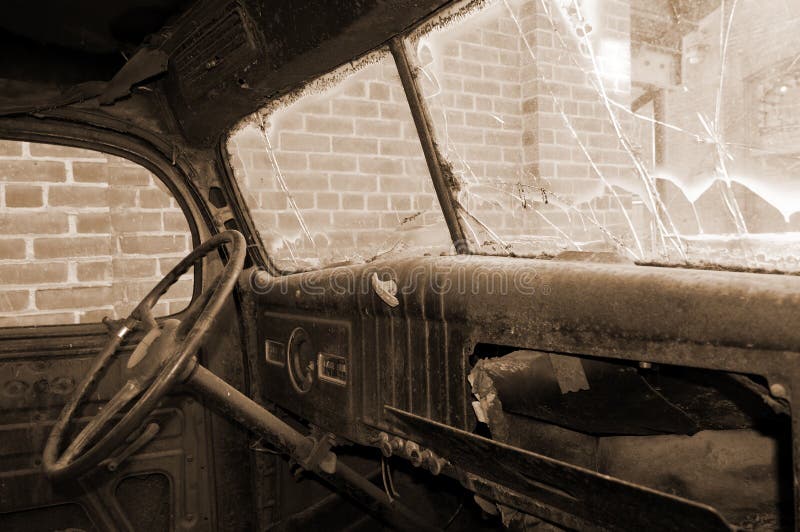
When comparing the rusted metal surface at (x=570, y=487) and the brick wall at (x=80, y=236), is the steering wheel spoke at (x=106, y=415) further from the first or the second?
the brick wall at (x=80, y=236)

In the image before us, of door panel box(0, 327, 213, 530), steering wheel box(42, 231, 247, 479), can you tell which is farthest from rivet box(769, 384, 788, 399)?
door panel box(0, 327, 213, 530)

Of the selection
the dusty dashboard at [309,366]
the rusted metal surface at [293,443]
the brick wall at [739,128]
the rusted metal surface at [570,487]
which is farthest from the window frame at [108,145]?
the brick wall at [739,128]

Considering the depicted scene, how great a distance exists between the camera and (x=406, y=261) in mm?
1527

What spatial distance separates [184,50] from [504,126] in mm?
1064

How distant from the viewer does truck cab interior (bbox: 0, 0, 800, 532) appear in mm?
1036

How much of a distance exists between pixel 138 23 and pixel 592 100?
1385 millimetres

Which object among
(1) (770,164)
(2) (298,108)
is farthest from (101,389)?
(1) (770,164)

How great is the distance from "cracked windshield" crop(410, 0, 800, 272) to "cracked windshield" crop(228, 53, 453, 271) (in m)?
0.17

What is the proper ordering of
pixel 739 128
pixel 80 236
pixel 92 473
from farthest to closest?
pixel 80 236, pixel 92 473, pixel 739 128

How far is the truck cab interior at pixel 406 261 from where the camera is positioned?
1.04 m

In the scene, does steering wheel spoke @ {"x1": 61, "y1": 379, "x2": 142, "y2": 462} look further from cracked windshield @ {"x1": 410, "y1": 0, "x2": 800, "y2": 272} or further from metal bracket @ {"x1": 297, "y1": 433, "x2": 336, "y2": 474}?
cracked windshield @ {"x1": 410, "y1": 0, "x2": 800, "y2": 272}

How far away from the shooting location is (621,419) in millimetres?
1243

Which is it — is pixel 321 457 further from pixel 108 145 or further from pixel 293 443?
pixel 108 145

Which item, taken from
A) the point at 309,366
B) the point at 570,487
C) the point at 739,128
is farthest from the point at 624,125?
the point at 309,366
